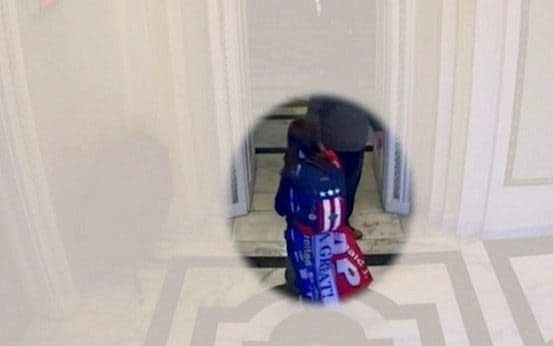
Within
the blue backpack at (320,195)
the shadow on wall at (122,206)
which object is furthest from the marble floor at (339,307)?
the blue backpack at (320,195)

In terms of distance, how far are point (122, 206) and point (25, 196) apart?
635mm

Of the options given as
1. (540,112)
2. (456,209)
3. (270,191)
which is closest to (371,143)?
(270,191)

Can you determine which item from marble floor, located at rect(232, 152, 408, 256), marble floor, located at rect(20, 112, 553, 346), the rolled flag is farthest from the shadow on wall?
the rolled flag

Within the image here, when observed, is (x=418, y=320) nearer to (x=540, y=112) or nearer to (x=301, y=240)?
(x=301, y=240)

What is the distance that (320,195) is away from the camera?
2.49 meters

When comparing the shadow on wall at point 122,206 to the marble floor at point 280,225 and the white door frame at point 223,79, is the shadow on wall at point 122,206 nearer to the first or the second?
the white door frame at point 223,79

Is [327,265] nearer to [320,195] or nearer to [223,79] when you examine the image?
[320,195]

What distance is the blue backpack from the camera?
249 centimetres

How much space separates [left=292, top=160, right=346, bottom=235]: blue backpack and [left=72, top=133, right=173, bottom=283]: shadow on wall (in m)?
0.88

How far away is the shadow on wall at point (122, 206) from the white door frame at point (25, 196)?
152mm

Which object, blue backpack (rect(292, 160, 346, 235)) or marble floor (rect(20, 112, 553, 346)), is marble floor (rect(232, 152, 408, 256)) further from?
blue backpack (rect(292, 160, 346, 235))

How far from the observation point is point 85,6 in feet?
8.93

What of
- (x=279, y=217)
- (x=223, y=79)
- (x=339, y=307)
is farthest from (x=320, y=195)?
(x=279, y=217)

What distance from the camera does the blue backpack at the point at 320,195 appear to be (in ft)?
8.18
